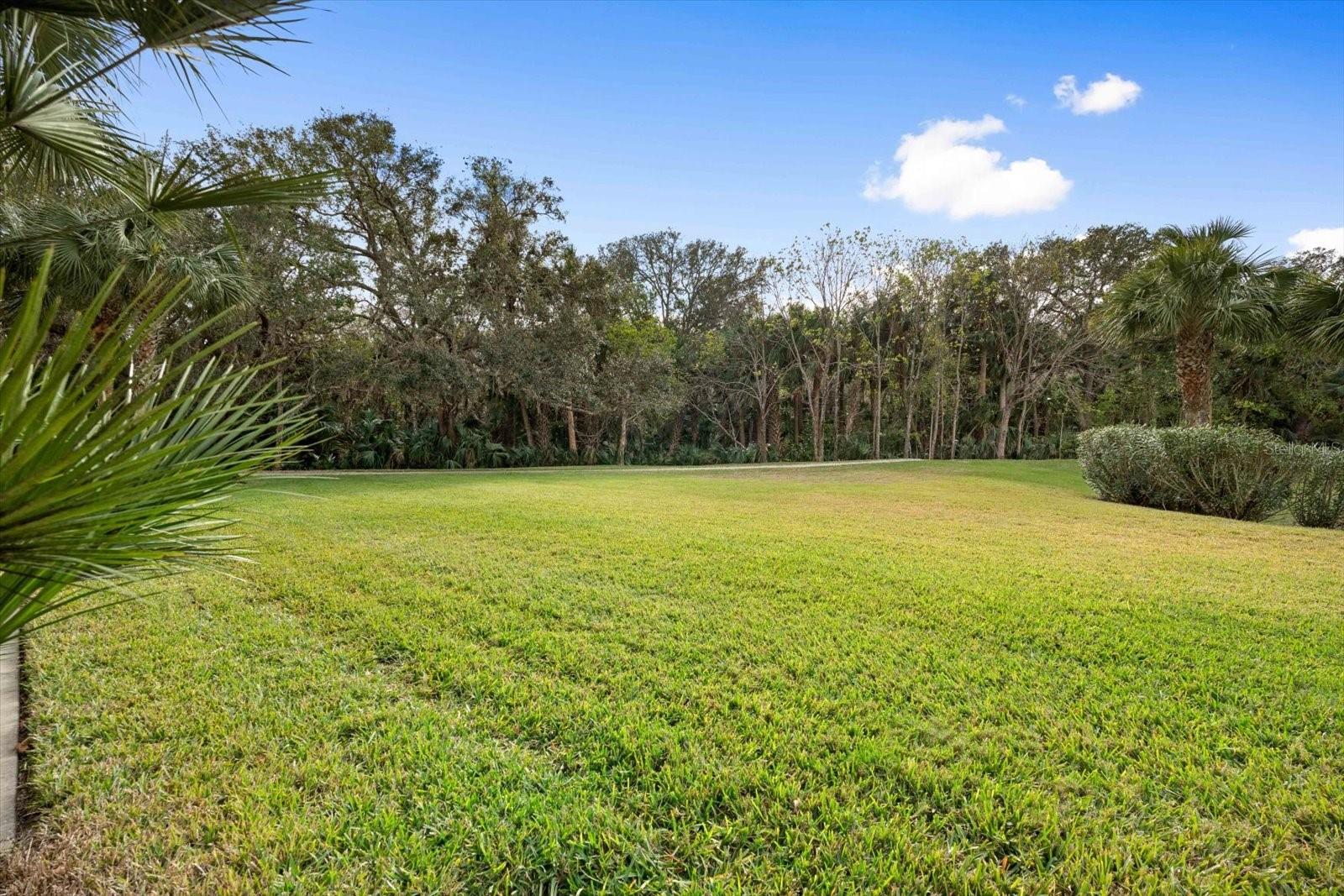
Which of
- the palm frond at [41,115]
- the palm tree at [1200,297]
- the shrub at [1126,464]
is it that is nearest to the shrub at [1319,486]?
the shrub at [1126,464]

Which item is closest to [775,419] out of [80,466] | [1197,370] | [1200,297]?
[1197,370]

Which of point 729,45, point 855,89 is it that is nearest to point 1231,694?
point 855,89

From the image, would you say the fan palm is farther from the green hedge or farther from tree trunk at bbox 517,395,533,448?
tree trunk at bbox 517,395,533,448

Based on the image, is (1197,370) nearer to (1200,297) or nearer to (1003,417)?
(1200,297)

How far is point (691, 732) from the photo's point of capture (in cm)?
227

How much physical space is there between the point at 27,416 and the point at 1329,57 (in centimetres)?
1275

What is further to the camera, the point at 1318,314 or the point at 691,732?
the point at 1318,314

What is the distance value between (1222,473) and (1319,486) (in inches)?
41.3

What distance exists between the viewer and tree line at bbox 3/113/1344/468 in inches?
560

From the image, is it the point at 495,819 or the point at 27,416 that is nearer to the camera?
the point at 27,416

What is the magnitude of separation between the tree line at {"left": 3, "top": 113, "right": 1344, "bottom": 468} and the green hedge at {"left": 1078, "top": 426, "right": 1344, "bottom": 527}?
3.37 meters

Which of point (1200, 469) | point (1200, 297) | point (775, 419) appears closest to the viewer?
point (1200, 469)

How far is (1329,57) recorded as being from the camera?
739 cm

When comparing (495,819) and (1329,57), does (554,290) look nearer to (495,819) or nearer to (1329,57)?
(1329,57)
